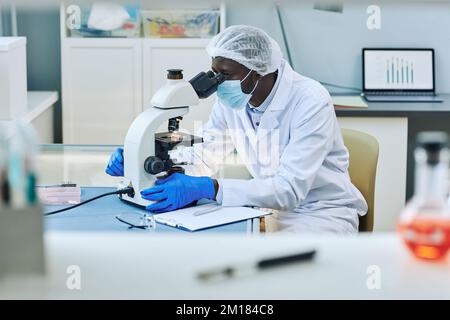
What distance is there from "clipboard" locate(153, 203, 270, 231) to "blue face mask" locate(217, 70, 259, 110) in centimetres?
35

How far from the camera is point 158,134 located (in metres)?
1.70

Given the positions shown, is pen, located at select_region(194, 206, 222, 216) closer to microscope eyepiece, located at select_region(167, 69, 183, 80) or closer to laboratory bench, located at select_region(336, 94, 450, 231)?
microscope eyepiece, located at select_region(167, 69, 183, 80)

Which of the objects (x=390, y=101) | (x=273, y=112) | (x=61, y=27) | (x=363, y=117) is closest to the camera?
(x=273, y=112)

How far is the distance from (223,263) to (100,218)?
932 millimetres

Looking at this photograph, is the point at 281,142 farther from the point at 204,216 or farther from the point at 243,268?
the point at 243,268

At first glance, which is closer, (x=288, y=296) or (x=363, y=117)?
(x=288, y=296)

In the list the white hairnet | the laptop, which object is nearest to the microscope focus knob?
the white hairnet

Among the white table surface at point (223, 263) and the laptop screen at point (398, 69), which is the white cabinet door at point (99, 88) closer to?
the laptop screen at point (398, 69)

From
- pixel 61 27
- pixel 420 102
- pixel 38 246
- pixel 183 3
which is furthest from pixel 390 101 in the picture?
pixel 38 246

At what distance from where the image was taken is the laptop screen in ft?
10.7

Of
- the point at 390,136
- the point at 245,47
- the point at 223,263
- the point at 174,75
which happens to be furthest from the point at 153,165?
the point at 390,136

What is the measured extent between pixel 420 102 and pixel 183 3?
2377 mm

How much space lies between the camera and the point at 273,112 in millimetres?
1995
